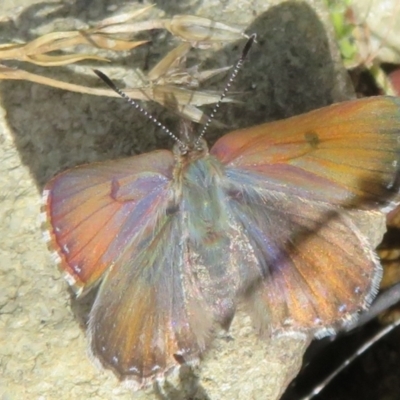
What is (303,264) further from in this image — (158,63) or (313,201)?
(158,63)

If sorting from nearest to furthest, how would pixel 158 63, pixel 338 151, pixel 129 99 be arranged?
pixel 338 151
pixel 129 99
pixel 158 63

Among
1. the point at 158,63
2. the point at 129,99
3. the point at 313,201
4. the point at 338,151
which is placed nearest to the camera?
the point at 338,151

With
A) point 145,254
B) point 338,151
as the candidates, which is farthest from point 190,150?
point 338,151

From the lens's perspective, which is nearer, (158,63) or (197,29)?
(197,29)

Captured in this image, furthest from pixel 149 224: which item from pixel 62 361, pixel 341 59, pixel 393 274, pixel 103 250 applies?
pixel 393 274

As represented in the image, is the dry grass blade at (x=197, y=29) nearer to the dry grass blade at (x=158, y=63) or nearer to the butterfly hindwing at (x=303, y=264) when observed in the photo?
the dry grass blade at (x=158, y=63)

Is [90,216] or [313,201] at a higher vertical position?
[313,201]

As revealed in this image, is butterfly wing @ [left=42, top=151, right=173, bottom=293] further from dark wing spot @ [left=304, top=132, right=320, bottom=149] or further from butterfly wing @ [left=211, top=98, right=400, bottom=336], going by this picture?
dark wing spot @ [left=304, top=132, right=320, bottom=149]

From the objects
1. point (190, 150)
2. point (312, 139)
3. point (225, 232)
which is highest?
point (312, 139)

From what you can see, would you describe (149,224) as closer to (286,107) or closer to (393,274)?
(286,107)
